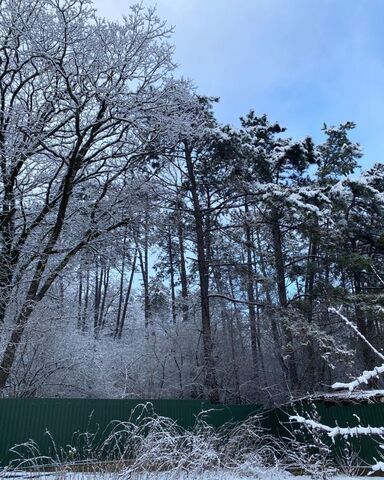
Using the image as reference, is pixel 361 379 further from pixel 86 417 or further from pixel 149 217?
pixel 149 217

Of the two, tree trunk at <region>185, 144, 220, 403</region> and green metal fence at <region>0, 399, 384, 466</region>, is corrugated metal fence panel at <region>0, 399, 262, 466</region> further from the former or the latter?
tree trunk at <region>185, 144, 220, 403</region>

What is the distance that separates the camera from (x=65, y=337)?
15.8 m

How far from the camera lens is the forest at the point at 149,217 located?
12.2 metres

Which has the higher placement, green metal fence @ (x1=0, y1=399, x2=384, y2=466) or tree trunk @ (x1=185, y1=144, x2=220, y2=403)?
tree trunk @ (x1=185, y1=144, x2=220, y2=403)

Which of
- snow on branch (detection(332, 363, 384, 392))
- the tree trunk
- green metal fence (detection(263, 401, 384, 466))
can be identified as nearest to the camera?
snow on branch (detection(332, 363, 384, 392))

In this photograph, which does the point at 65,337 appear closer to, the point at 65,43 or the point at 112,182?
the point at 112,182

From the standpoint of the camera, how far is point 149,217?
51.7 ft

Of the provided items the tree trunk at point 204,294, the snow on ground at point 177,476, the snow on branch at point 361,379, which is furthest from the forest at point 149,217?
the snow on branch at point 361,379

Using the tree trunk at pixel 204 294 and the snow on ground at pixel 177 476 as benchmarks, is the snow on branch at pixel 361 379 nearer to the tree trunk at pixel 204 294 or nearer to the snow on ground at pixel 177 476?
the snow on ground at pixel 177 476

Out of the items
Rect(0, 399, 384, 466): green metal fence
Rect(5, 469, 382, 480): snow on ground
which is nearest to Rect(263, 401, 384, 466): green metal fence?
Rect(0, 399, 384, 466): green metal fence

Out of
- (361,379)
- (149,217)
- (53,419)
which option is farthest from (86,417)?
(361,379)

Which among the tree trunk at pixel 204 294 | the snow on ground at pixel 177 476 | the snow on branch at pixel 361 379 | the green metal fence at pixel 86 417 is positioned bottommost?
the snow on ground at pixel 177 476

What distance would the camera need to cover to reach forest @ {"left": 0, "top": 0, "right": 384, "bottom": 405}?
12203 mm

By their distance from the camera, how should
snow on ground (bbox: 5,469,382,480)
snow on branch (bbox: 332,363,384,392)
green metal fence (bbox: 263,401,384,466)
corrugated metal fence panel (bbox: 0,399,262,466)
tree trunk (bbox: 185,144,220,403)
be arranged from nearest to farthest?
snow on branch (bbox: 332,363,384,392) < snow on ground (bbox: 5,469,382,480) < corrugated metal fence panel (bbox: 0,399,262,466) < green metal fence (bbox: 263,401,384,466) < tree trunk (bbox: 185,144,220,403)
